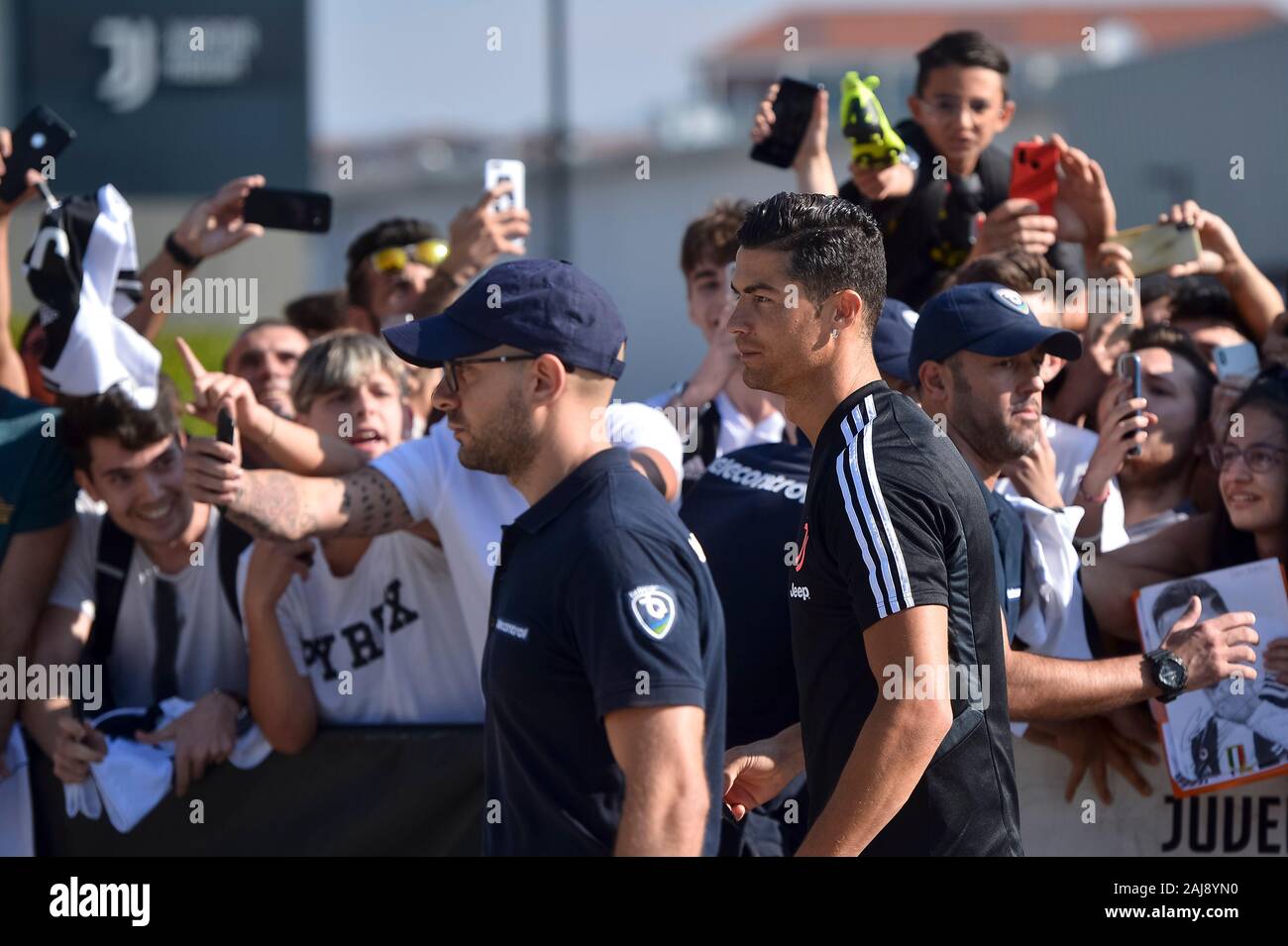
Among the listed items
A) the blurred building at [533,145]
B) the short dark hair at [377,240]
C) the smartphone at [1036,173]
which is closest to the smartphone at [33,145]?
the short dark hair at [377,240]

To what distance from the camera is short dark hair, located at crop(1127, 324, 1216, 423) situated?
5.20 m

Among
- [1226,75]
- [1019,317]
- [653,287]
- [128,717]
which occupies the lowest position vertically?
[128,717]

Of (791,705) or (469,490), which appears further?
(469,490)

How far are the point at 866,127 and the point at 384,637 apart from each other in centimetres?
217

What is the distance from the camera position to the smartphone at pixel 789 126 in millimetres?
5547

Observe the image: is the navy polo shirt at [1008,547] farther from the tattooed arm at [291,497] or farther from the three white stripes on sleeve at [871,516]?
the tattooed arm at [291,497]

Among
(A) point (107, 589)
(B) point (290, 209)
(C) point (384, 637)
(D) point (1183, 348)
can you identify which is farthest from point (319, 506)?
(D) point (1183, 348)

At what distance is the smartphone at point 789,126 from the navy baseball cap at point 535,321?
2404 mm

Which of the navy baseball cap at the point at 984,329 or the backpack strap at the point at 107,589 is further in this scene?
the backpack strap at the point at 107,589
